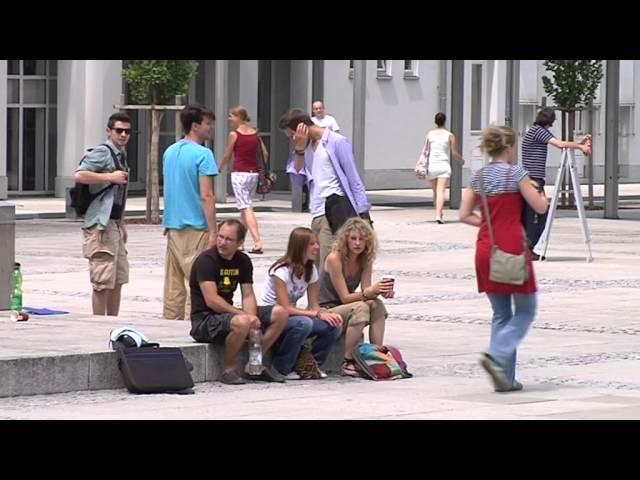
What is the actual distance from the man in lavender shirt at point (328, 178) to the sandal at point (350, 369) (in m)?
1.35

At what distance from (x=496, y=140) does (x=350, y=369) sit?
1.84 metres

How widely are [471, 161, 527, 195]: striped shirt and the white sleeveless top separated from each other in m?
18.0

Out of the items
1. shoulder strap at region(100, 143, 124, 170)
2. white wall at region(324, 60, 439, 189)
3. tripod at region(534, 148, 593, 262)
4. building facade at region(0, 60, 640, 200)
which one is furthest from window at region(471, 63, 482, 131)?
shoulder strap at region(100, 143, 124, 170)

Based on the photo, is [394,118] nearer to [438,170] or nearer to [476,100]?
[476,100]

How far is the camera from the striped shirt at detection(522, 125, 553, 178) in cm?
2125

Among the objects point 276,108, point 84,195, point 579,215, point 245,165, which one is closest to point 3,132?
point 276,108

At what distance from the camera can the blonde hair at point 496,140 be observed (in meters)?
11.3

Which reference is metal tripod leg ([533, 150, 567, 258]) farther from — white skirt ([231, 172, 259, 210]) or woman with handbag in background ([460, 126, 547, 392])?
woman with handbag in background ([460, 126, 547, 392])

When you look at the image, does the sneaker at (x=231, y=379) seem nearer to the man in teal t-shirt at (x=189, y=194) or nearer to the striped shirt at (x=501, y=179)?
the striped shirt at (x=501, y=179)

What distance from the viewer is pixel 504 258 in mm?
11047

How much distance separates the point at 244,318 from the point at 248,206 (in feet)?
33.8

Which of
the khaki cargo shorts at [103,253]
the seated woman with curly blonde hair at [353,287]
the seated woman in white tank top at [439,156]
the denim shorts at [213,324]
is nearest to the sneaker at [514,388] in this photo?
the seated woman with curly blonde hair at [353,287]
